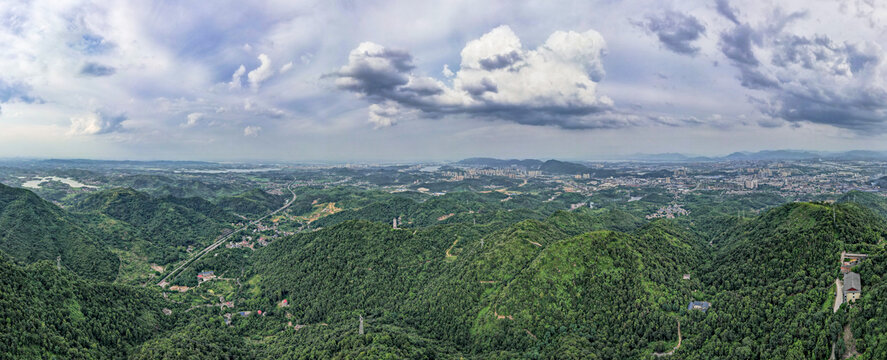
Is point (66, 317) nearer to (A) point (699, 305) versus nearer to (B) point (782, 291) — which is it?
(A) point (699, 305)

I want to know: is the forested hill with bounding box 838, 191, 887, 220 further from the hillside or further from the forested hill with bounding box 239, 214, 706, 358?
the hillside

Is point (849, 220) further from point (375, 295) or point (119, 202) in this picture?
point (119, 202)

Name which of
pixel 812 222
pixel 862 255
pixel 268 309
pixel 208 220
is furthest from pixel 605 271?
pixel 208 220

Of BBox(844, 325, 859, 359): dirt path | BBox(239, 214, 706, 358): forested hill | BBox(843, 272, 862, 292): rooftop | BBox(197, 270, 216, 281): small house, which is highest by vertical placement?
BBox(843, 272, 862, 292): rooftop

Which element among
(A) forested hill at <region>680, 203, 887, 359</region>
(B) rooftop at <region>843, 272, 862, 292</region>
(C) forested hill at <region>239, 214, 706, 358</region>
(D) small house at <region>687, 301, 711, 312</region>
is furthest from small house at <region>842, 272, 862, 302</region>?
(C) forested hill at <region>239, 214, 706, 358</region>

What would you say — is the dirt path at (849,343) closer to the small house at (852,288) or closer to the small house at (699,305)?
the small house at (852,288)

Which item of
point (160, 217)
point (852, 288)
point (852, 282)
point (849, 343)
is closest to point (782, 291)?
point (852, 282)
